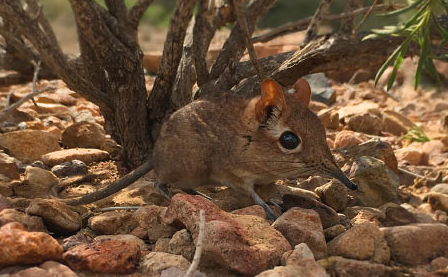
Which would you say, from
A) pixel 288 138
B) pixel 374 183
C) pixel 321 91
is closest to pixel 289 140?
pixel 288 138

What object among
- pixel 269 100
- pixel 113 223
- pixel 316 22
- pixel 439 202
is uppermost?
pixel 316 22

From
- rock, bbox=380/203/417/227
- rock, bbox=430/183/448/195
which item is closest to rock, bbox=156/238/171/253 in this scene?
rock, bbox=380/203/417/227

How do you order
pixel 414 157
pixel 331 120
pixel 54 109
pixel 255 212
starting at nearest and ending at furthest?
pixel 255 212, pixel 414 157, pixel 331 120, pixel 54 109

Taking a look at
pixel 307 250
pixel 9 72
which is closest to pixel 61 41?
pixel 9 72

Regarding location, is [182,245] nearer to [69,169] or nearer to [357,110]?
[69,169]

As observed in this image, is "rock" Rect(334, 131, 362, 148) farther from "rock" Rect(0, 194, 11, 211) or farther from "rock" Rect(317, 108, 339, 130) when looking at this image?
"rock" Rect(0, 194, 11, 211)

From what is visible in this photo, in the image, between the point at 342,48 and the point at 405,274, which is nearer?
the point at 405,274

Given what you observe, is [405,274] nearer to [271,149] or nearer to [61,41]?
[271,149]
